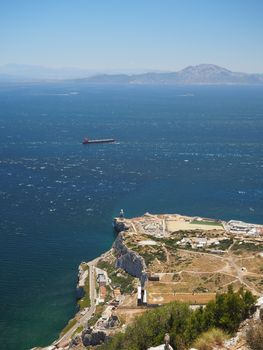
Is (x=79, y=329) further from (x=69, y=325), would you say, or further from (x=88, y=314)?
(x=88, y=314)

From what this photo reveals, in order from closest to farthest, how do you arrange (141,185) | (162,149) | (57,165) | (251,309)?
(251,309)
(141,185)
(57,165)
(162,149)

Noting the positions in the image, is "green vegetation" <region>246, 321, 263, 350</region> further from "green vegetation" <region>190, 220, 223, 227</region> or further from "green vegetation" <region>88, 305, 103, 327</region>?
"green vegetation" <region>190, 220, 223, 227</region>

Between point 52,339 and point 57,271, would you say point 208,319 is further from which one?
point 57,271

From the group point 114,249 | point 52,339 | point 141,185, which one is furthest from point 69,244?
point 141,185

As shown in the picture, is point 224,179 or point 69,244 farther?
point 224,179

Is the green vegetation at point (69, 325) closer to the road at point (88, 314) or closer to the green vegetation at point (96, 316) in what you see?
the road at point (88, 314)

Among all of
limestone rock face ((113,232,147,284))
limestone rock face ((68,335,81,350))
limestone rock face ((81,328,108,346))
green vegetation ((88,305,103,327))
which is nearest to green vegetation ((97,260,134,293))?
limestone rock face ((113,232,147,284))

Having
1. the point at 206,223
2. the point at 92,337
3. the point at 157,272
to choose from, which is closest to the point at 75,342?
the point at 92,337

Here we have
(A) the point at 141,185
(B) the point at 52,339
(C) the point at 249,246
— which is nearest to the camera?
(B) the point at 52,339
